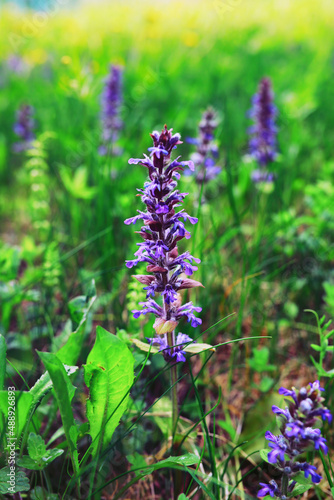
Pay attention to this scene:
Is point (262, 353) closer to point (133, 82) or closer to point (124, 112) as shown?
point (124, 112)

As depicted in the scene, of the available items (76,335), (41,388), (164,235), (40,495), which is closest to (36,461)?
(40,495)

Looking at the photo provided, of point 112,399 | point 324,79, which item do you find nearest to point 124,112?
point 324,79

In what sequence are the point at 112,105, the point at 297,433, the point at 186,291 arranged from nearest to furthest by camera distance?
the point at 297,433 → the point at 186,291 → the point at 112,105

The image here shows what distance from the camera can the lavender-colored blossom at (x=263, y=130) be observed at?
11.9 feet

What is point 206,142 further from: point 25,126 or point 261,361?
point 25,126

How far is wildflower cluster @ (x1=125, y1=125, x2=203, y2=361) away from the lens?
1.52 metres

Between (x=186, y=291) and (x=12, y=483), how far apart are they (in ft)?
3.65

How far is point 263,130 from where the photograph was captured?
3713mm

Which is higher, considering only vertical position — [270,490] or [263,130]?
[263,130]

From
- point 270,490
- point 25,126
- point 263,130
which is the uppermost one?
point 25,126

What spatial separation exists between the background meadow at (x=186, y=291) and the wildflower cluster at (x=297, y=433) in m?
0.14

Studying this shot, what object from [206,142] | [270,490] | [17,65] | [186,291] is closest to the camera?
[270,490]

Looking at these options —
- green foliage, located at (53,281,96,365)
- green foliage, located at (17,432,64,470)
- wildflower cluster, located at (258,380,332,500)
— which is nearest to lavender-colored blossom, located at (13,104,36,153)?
green foliage, located at (53,281,96,365)

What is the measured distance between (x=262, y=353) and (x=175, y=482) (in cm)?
76
